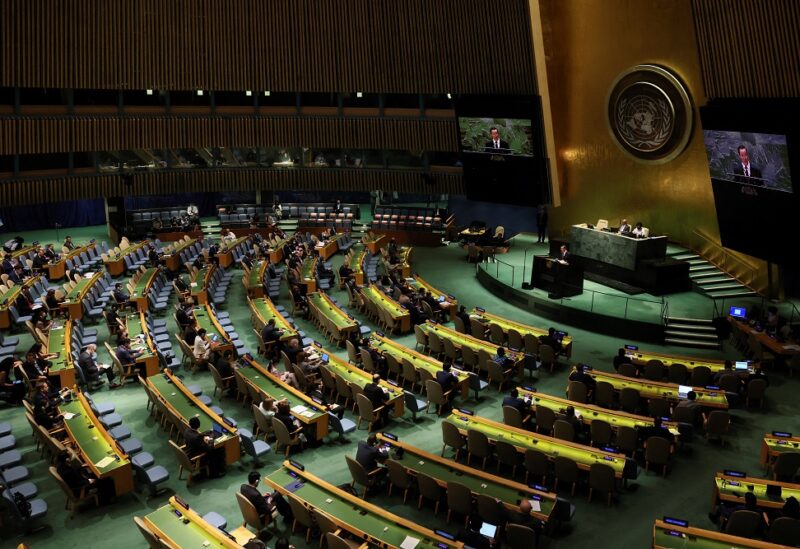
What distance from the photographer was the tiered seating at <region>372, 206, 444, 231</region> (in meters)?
29.2

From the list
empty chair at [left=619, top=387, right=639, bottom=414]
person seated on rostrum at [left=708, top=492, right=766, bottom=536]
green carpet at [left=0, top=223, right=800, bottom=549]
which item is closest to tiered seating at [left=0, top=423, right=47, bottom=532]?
green carpet at [left=0, top=223, right=800, bottom=549]

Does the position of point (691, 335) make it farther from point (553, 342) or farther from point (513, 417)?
point (513, 417)

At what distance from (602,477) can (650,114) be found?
578 inches

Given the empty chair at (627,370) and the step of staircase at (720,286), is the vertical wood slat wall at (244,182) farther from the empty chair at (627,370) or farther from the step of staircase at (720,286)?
the empty chair at (627,370)

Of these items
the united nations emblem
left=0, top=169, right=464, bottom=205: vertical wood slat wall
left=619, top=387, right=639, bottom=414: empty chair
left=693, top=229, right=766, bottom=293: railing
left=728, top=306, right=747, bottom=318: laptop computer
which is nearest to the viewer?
left=619, top=387, right=639, bottom=414: empty chair

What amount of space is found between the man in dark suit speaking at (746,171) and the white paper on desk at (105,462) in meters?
14.7

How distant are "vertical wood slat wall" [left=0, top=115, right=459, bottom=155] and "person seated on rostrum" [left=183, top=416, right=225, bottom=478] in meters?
18.9

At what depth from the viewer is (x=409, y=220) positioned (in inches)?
1163

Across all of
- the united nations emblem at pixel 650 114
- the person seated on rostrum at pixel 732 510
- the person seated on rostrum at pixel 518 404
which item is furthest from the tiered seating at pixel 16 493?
the united nations emblem at pixel 650 114

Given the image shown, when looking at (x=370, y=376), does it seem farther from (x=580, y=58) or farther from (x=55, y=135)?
(x=55, y=135)

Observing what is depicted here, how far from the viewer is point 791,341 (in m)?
15.6

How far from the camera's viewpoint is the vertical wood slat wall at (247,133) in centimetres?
2670

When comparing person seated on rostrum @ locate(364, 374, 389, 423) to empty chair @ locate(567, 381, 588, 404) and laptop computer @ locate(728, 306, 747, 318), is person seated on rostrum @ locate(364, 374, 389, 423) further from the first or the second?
laptop computer @ locate(728, 306, 747, 318)

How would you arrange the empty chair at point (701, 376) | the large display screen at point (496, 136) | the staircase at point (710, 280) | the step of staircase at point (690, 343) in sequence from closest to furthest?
the empty chair at point (701, 376), the step of staircase at point (690, 343), the staircase at point (710, 280), the large display screen at point (496, 136)
